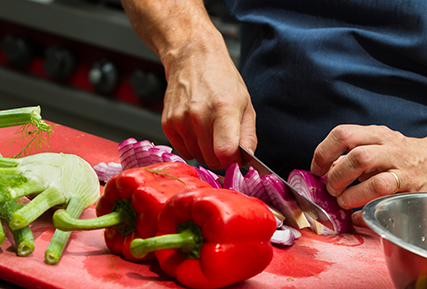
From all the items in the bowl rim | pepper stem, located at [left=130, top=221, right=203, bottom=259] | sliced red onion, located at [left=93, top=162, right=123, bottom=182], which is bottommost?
→ sliced red onion, located at [left=93, top=162, right=123, bottom=182]

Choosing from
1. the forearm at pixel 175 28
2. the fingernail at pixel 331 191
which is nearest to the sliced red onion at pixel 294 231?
the fingernail at pixel 331 191

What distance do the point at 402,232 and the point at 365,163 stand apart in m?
0.26

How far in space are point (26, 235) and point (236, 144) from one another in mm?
566

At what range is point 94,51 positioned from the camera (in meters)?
2.70

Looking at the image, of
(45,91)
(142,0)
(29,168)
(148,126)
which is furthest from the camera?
(45,91)

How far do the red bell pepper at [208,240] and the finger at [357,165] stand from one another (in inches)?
16.2

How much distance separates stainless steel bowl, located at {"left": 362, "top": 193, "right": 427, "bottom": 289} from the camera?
690 mm

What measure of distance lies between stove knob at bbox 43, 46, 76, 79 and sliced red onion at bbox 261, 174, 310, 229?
1.91 metres

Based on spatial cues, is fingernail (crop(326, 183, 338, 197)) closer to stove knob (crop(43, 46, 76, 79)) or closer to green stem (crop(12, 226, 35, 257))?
green stem (crop(12, 226, 35, 257))

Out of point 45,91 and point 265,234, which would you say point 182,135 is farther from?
point 45,91

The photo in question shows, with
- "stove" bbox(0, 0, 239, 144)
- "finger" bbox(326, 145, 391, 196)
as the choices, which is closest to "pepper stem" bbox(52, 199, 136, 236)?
"finger" bbox(326, 145, 391, 196)

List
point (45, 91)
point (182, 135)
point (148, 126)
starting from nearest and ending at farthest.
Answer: point (182, 135), point (148, 126), point (45, 91)

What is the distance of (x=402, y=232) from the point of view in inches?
34.8

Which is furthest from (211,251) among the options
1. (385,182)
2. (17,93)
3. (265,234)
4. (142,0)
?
(17,93)
